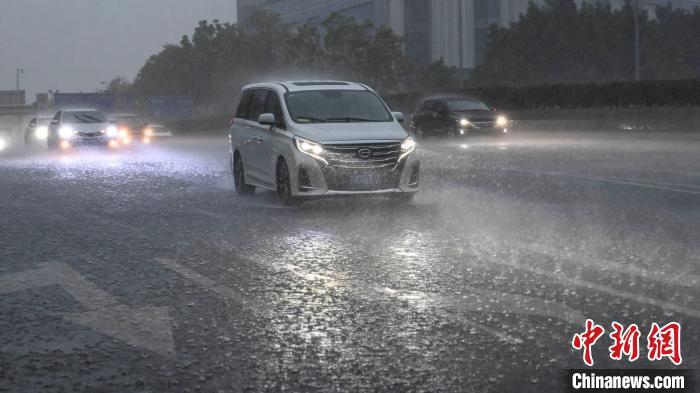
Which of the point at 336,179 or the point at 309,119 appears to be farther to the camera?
the point at 309,119

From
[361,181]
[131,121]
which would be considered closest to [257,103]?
[361,181]

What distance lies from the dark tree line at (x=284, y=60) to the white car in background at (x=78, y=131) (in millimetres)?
51151

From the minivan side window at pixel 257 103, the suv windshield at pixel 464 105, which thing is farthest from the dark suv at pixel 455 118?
the minivan side window at pixel 257 103

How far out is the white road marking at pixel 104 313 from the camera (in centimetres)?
662

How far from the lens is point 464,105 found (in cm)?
3725

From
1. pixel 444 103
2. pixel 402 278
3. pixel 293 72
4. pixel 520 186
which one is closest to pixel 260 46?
pixel 293 72

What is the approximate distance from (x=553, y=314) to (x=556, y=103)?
131 feet

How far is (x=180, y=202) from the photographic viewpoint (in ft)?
52.2

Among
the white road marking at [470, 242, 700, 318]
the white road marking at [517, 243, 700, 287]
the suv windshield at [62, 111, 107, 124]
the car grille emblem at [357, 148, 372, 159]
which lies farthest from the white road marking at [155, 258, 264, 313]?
the suv windshield at [62, 111, 107, 124]

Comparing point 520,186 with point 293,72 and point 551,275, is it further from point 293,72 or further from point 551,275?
point 293,72

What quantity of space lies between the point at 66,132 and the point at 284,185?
75.7 feet

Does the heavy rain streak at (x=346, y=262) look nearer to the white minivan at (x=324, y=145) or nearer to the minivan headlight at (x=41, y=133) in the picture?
the white minivan at (x=324, y=145)

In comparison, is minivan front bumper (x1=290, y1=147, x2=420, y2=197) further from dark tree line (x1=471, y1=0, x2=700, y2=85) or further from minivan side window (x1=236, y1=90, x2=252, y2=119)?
dark tree line (x1=471, y1=0, x2=700, y2=85)

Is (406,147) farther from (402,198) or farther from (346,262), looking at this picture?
(346,262)
